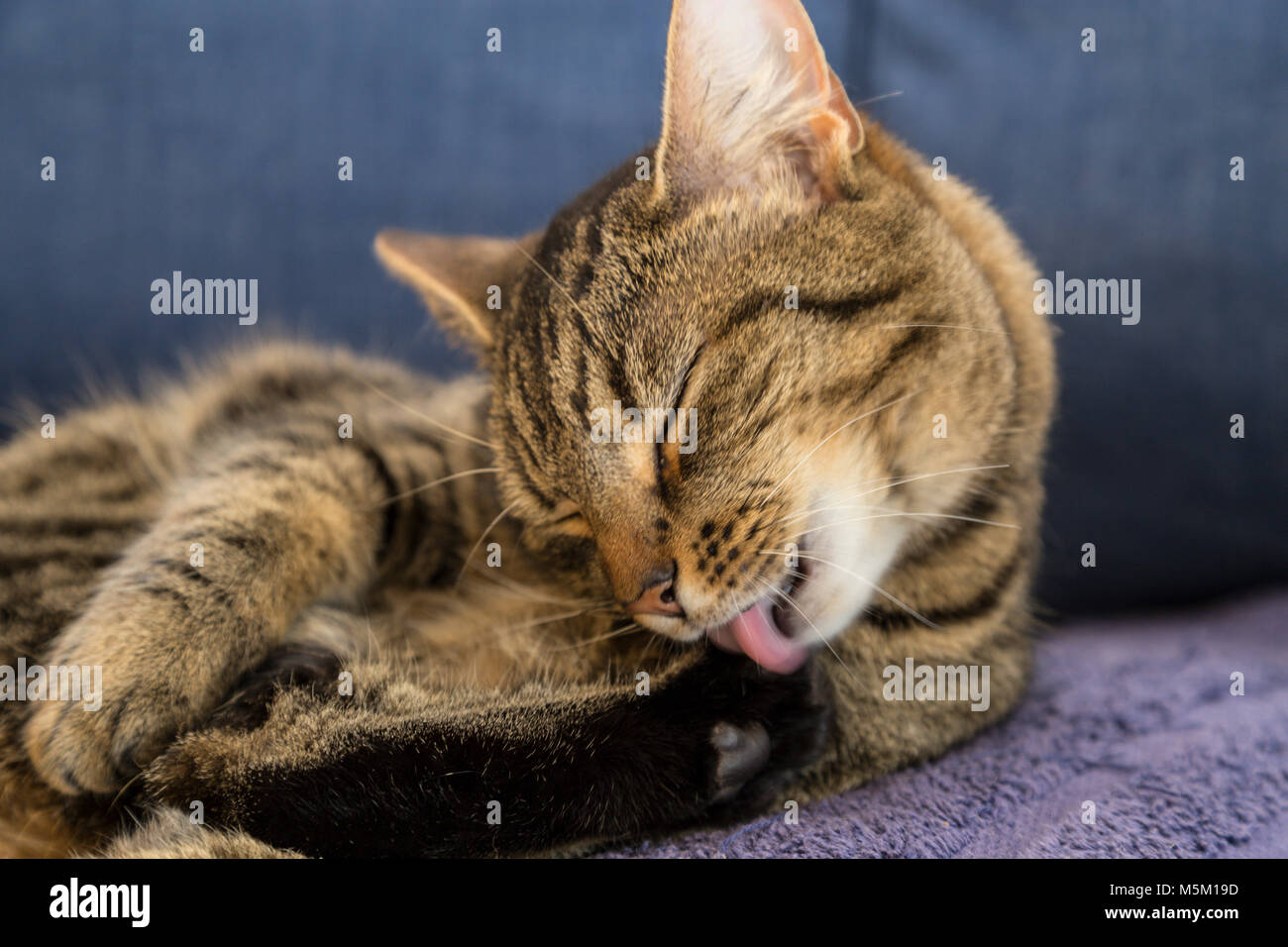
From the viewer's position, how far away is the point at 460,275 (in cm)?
115

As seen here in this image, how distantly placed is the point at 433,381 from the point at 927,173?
867 mm

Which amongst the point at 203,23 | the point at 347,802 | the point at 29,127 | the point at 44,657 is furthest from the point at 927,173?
the point at 29,127

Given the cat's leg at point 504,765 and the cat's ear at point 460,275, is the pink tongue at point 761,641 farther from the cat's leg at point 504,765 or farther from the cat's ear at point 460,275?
the cat's ear at point 460,275

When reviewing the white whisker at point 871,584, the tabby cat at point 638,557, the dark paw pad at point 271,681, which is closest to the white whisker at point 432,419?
the tabby cat at point 638,557

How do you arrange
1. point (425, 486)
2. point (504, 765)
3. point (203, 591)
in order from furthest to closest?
point (425, 486) < point (203, 591) < point (504, 765)

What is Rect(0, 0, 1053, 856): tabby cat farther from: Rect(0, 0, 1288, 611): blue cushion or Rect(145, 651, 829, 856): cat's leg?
Rect(0, 0, 1288, 611): blue cushion

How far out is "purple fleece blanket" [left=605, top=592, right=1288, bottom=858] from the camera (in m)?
0.80

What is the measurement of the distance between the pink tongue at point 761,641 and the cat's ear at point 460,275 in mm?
465

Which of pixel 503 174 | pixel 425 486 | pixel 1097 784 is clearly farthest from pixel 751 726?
pixel 503 174

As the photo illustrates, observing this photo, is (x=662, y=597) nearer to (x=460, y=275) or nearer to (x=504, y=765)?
(x=504, y=765)

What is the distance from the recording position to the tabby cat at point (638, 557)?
2.68 ft

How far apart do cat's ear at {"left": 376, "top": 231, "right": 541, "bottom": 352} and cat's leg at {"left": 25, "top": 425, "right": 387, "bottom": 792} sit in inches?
8.3

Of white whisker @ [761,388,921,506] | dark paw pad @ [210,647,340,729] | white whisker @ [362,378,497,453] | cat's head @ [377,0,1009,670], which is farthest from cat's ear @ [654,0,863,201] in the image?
dark paw pad @ [210,647,340,729]

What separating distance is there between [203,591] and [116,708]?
0.12 metres
